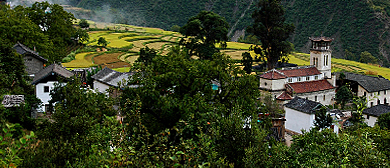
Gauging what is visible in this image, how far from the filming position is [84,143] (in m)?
10.6

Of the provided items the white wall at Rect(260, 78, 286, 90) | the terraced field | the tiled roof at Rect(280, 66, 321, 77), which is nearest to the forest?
the white wall at Rect(260, 78, 286, 90)

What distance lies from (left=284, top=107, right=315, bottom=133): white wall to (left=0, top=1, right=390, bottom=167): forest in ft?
7.66

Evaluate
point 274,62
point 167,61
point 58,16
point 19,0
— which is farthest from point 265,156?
point 19,0

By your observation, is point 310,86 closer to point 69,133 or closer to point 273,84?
point 273,84

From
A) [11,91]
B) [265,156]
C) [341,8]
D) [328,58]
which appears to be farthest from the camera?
[341,8]

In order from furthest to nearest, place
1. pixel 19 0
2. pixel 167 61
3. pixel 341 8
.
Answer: pixel 19 0, pixel 341 8, pixel 167 61

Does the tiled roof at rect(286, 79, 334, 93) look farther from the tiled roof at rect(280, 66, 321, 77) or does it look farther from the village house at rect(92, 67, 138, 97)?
the village house at rect(92, 67, 138, 97)

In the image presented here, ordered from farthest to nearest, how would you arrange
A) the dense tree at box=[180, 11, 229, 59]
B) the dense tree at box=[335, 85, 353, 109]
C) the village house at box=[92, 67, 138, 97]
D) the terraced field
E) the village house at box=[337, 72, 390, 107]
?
the terraced field, the village house at box=[337, 72, 390, 107], the dense tree at box=[180, 11, 229, 59], the dense tree at box=[335, 85, 353, 109], the village house at box=[92, 67, 138, 97]

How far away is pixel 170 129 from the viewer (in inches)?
528

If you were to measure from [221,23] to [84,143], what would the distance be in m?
36.3

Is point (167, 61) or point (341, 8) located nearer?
point (167, 61)

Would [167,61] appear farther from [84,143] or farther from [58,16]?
[58,16]

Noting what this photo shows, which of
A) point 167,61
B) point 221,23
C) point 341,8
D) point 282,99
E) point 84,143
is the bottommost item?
point 282,99

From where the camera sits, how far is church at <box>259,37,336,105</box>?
4169cm
